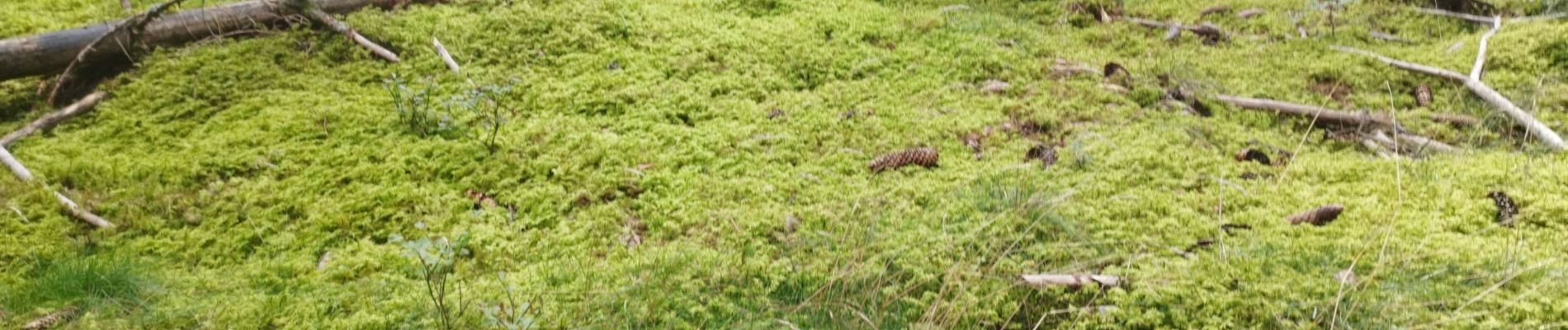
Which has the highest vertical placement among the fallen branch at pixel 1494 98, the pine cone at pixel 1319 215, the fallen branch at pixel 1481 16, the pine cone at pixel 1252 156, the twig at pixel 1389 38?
the fallen branch at pixel 1481 16

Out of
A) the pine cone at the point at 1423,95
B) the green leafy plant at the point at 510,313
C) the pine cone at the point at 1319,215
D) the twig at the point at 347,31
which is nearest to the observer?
the green leafy plant at the point at 510,313

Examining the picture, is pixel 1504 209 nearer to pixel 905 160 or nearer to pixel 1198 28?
pixel 905 160

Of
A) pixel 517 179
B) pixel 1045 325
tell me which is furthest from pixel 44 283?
pixel 1045 325

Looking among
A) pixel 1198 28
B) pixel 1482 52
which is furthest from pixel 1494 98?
pixel 1198 28

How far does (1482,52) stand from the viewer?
3.63 m

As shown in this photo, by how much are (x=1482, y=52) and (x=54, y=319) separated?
18.1 ft

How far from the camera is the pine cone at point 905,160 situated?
314 centimetres

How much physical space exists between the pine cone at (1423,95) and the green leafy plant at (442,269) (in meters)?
3.82

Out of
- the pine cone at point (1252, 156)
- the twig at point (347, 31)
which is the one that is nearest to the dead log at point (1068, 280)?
the pine cone at point (1252, 156)

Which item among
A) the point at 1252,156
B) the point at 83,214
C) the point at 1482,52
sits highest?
the point at 1482,52

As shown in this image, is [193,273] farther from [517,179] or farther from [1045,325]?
[1045,325]

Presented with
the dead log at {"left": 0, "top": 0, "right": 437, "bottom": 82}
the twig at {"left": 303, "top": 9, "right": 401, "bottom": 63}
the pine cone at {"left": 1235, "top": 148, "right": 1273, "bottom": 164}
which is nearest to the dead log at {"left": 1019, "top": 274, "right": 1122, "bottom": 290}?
the pine cone at {"left": 1235, "top": 148, "right": 1273, "bottom": 164}

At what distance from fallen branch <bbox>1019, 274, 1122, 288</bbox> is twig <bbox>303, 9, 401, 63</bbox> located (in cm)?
350

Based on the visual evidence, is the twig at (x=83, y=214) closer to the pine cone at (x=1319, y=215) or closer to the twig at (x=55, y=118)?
the twig at (x=55, y=118)
